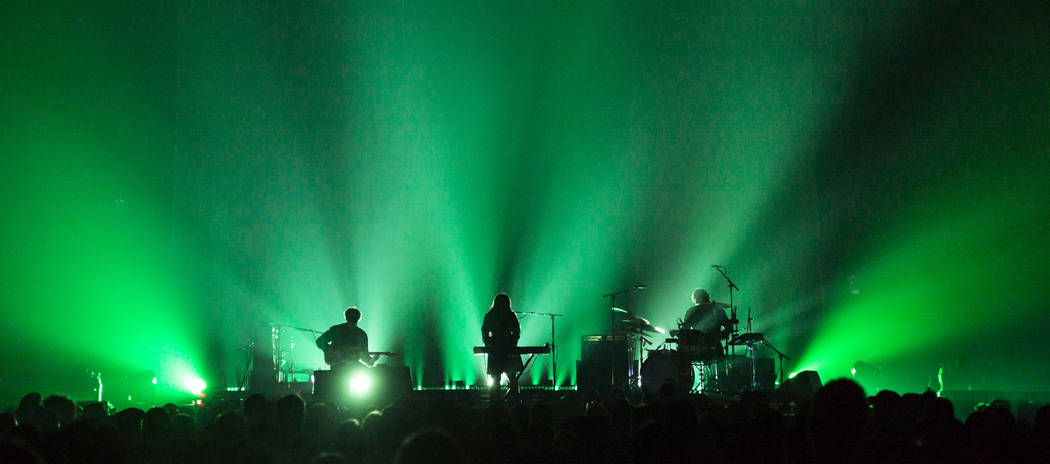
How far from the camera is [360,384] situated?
912cm

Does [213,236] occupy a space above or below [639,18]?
below

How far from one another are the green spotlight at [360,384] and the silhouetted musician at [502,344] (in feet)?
4.65

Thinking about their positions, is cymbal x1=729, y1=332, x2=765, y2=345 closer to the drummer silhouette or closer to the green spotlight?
the drummer silhouette

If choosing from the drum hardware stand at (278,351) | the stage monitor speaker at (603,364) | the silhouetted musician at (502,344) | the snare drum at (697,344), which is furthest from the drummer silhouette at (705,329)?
the drum hardware stand at (278,351)

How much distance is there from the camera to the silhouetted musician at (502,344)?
30.6ft

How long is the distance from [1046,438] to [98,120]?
14046 mm

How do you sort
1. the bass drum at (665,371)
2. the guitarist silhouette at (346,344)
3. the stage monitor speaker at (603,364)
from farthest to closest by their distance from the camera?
the stage monitor speaker at (603,364)
the bass drum at (665,371)
the guitarist silhouette at (346,344)

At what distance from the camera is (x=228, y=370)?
14.3 metres

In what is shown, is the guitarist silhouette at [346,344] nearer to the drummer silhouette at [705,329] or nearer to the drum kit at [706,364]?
the drum kit at [706,364]

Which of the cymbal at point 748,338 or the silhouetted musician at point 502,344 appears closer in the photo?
the silhouetted musician at point 502,344

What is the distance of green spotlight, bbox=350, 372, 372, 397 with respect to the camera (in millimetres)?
8957

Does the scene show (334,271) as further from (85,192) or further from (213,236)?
(85,192)

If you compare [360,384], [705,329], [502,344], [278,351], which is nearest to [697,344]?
[705,329]

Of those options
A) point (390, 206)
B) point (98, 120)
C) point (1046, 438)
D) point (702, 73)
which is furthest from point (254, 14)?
point (1046, 438)
